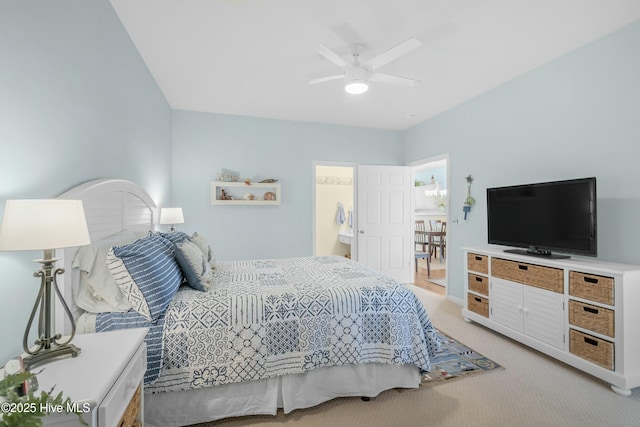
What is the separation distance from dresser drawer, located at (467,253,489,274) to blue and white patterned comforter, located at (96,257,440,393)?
1406 mm

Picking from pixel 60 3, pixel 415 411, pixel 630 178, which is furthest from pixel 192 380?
pixel 630 178

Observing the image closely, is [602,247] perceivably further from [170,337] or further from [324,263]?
[170,337]

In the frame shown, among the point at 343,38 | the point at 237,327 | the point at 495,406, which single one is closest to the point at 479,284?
the point at 495,406

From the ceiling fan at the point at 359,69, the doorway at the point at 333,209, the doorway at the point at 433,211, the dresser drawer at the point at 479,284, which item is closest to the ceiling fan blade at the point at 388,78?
the ceiling fan at the point at 359,69

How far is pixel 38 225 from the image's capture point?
98 cm

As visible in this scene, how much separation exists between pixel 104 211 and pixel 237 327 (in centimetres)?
116

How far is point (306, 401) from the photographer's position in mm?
1863

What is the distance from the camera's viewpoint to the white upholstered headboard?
1.48 metres

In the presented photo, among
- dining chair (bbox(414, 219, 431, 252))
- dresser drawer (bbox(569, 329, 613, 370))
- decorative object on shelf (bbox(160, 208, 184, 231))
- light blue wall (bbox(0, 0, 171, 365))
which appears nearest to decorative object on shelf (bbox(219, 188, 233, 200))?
decorative object on shelf (bbox(160, 208, 184, 231))

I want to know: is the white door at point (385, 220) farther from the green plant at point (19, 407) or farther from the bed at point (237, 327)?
the green plant at point (19, 407)

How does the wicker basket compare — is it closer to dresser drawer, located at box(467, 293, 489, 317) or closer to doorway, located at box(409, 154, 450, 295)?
dresser drawer, located at box(467, 293, 489, 317)

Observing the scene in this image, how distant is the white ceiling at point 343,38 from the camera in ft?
6.89

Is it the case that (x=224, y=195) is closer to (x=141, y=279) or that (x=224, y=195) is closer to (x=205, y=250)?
(x=205, y=250)

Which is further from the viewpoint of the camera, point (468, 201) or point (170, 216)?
point (468, 201)
